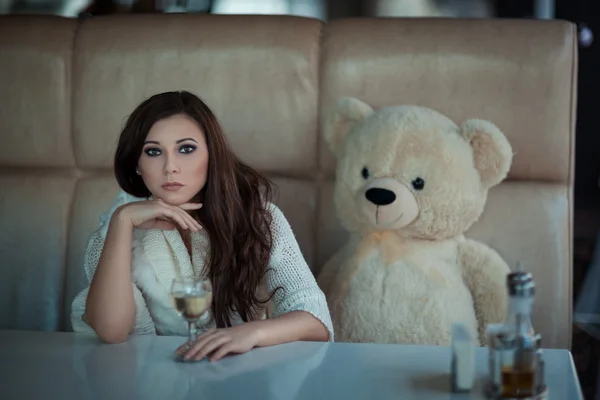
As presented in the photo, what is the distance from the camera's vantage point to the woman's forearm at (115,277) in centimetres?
163

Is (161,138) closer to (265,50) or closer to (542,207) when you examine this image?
(265,50)

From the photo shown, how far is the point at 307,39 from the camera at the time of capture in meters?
2.19

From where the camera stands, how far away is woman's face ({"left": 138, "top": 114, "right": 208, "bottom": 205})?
5.55ft

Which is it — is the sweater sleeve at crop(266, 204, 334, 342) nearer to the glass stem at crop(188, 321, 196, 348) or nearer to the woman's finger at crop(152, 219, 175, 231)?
the woman's finger at crop(152, 219, 175, 231)

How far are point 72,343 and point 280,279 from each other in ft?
1.51

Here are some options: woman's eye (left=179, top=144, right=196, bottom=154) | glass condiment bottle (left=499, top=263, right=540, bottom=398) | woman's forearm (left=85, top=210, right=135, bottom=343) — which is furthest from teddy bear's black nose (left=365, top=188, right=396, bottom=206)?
glass condiment bottle (left=499, top=263, right=540, bottom=398)

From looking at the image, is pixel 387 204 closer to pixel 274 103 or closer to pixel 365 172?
pixel 365 172

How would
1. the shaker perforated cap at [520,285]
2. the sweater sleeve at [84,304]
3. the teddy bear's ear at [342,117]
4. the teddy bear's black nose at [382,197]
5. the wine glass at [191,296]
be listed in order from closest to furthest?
the shaker perforated cap at [520,285]
the wine glass at [191,296]
the sweater sleeve at [84,304]
the teddy bear's black nose at [382,197]
the teddy bear's ear at [342,117]

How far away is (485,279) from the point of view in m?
1.97

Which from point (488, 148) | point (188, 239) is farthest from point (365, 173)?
point (188, 239)

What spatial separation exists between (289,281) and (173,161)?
343 mm

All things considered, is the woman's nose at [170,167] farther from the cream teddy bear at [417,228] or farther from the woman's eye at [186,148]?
the cream teddy bear at [417,228]

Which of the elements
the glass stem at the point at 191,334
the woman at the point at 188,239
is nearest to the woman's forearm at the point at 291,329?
the woman at the point at 188,239

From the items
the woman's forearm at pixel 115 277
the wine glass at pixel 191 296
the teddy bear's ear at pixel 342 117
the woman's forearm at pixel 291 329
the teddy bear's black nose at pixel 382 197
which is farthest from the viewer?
the teddy bear's ear at pixel 342 117
